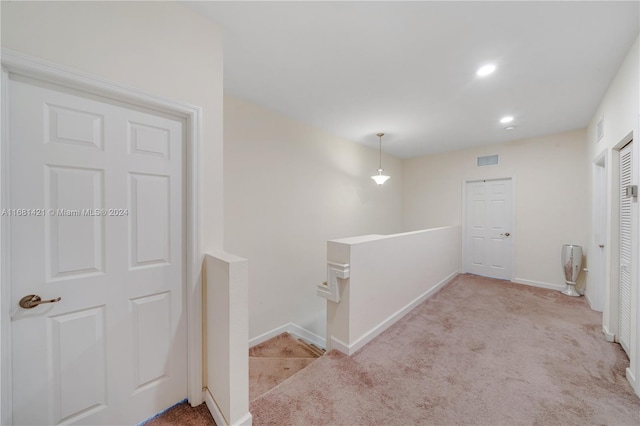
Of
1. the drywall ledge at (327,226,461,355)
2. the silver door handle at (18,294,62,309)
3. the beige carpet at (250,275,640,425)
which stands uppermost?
the silver door handle at (18,294,62,309)

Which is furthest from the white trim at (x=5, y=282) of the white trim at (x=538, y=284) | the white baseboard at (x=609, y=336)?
the white trim at (x=538, y=284)

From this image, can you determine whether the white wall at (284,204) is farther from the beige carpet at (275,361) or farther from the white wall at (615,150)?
the white wall at (615,150)

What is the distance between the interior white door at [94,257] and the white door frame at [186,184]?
0.10 ft

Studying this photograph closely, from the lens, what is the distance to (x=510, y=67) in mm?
2166

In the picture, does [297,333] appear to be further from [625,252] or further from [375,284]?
[625,252]

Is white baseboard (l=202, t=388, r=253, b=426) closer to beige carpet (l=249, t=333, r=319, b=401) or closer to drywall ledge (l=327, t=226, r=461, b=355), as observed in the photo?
beige carpet (l=249, t=333, r=319, b=401)

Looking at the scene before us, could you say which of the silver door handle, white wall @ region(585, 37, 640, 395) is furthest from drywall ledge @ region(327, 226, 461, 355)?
the silver door handle

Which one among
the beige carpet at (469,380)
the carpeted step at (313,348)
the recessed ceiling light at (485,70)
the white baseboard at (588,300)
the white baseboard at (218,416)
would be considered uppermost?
the recessed ceiling light at (485,70)

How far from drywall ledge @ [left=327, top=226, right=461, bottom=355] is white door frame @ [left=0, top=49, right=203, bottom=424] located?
1207mm

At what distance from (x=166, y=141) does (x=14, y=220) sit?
2.59 ft

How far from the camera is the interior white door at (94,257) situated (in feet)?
3.77

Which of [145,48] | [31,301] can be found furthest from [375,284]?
[145,48]

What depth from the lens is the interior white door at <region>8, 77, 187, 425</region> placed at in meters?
1.15

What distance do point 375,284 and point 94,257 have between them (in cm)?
226
